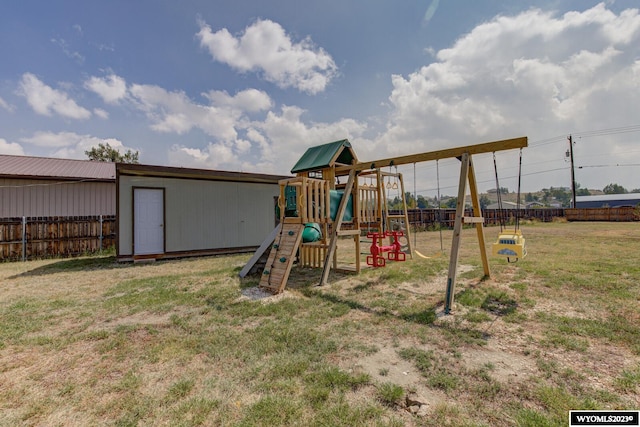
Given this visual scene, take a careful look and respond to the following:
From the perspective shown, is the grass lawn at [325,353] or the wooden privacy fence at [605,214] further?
the wooden privacy fence at [605,214]

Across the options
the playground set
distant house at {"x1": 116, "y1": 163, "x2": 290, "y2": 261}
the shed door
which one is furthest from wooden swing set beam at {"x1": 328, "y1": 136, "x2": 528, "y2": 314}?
the shed door

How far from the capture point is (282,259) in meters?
5.77

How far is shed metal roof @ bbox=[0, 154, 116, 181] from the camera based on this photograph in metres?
11.2

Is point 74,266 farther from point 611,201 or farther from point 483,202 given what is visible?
point 611,201

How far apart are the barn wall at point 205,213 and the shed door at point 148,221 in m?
0.14

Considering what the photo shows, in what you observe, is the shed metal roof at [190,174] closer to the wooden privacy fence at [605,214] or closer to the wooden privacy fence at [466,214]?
the wooden privacy fence at [466,214]

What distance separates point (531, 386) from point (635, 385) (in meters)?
0.83

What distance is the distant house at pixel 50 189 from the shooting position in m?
Result: 10.9

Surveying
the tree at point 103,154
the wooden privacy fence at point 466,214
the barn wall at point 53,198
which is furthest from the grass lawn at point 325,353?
the tree at point 103,154

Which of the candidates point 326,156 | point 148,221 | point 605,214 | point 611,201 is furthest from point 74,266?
point 611,201

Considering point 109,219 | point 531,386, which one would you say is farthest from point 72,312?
point 109,219

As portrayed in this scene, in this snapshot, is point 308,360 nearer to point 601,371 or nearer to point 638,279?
point 601,371

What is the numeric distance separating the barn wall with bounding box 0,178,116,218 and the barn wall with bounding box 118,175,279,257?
4.54 metres

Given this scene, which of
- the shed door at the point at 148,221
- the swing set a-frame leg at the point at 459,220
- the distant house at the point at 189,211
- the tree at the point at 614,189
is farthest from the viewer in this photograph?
the tree at the point at 614,189
